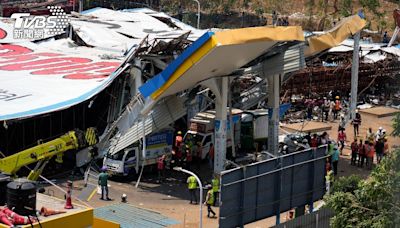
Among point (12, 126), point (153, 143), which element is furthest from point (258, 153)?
point (12, 126)

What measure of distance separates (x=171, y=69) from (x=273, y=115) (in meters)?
5.65

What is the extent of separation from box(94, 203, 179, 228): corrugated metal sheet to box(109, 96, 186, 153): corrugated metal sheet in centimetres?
341

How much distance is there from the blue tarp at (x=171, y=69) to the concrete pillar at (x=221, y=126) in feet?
6.38

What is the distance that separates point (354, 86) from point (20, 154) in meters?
15.0

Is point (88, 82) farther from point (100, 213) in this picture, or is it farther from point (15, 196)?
point (15, 196)

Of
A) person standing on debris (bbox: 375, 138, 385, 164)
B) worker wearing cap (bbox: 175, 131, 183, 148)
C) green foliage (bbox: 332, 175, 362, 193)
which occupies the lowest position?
person standing on debris (bbox: 375, 138, 385, 164)

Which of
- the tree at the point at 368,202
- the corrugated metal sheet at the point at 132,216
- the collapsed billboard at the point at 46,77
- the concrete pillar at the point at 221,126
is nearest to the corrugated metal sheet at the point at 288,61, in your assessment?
the concrete pillar at the point at 221,126

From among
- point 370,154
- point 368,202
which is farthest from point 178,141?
point 368,202

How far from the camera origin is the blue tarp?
2172 centimetres

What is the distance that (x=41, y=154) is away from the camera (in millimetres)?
23766

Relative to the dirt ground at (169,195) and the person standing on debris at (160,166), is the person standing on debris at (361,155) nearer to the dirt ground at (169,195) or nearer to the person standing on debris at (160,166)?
the dirt ground at (169,195)

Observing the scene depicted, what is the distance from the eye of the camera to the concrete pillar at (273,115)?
27281 mm

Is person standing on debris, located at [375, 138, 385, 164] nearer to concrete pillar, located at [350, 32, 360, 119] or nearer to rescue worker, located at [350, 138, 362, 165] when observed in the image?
rescue worker, located at [350, 138, 362, 165]

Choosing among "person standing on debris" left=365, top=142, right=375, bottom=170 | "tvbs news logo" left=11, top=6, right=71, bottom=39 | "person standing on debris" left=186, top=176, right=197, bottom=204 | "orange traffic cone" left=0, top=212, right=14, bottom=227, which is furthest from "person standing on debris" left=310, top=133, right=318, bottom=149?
"orange traffic cone" left=0, top=212, right=14, bottom=227
